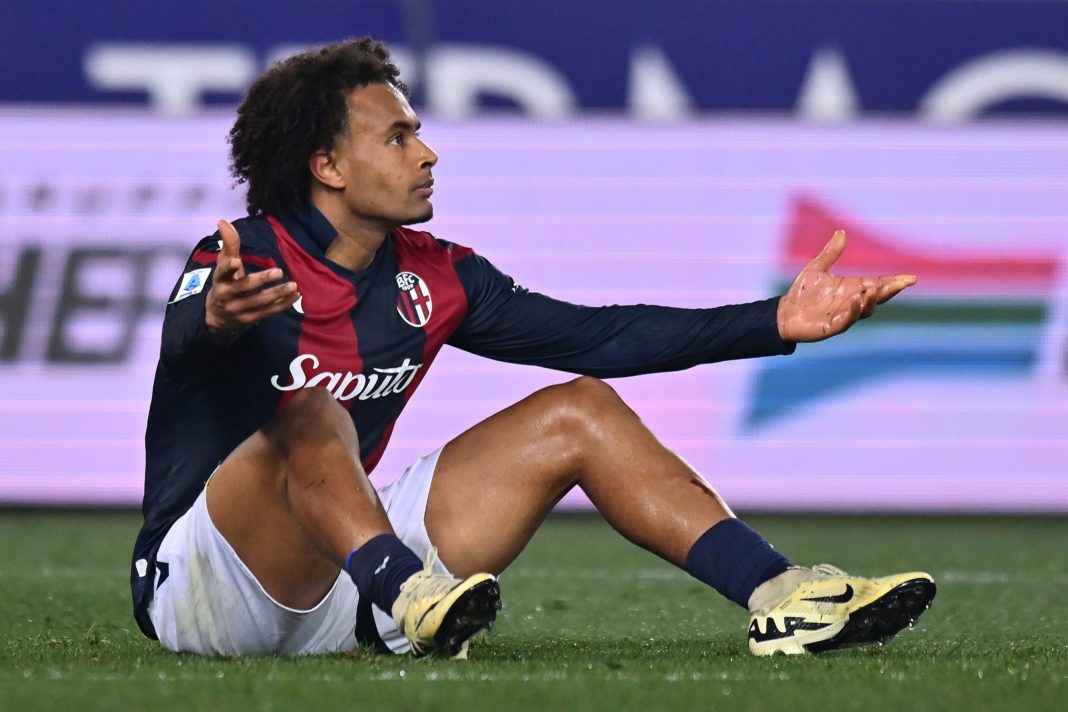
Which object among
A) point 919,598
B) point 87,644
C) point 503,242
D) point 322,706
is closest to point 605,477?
point 919,598

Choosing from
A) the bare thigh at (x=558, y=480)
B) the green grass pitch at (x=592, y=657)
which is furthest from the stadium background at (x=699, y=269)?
the bare thigh at (x=558, y=480)

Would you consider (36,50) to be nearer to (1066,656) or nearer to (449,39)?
(449,39)

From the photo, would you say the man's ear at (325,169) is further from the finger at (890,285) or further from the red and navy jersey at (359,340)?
the finger at (890,285)

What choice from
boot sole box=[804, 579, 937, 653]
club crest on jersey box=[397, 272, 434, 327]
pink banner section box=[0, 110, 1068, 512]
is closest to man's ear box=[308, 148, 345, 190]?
club crest on jersey box=[397, 272, 434, 327]

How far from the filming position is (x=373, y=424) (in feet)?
12.4

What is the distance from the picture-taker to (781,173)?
8.11 metres

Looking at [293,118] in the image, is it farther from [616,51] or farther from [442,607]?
[616,51]

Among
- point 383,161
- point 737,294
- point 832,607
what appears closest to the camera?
point 832,607

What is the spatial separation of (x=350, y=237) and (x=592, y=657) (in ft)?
3.37

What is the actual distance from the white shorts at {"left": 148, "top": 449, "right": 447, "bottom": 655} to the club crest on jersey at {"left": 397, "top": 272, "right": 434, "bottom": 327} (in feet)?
1.13

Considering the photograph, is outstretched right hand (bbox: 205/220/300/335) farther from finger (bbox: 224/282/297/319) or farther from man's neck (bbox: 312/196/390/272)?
man's neck (bbox: 312/196/390/272)

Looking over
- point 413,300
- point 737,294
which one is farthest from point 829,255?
point 737,294

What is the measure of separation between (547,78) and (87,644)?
23.8 feet

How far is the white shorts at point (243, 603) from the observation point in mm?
3408
